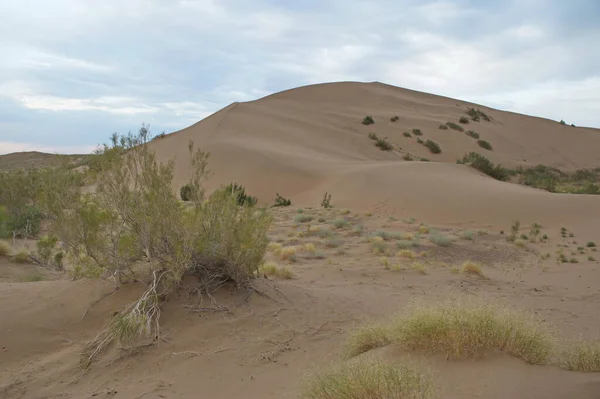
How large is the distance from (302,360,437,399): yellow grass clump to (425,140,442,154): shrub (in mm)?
42083

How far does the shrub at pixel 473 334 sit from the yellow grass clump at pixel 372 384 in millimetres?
721

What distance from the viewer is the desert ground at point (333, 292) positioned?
17.0 ft

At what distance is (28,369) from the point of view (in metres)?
5.81

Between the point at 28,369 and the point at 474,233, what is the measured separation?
14146 millimetres

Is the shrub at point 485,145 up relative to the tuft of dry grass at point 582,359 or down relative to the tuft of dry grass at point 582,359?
up

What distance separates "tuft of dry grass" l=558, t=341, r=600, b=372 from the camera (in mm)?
4344

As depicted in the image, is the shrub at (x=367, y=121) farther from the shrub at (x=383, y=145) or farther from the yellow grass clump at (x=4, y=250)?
the yellow grass clump at (x=4, y=250)

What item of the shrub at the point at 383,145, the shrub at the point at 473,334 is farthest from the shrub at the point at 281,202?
the shrub at the point at 383,145

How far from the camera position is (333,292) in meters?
9.12

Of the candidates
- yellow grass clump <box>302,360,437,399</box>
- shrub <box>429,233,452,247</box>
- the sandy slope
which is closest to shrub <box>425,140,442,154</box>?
the sandy slope

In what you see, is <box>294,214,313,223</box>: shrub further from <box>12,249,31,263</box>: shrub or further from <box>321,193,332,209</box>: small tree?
<box>12,249,31,263</box>: shrub

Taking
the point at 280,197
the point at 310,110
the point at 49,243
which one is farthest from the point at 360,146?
the point at 49,243

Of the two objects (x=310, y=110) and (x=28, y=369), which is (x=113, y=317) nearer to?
(x=28, y=369)

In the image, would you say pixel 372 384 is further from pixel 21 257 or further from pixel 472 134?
pixel 472 134
